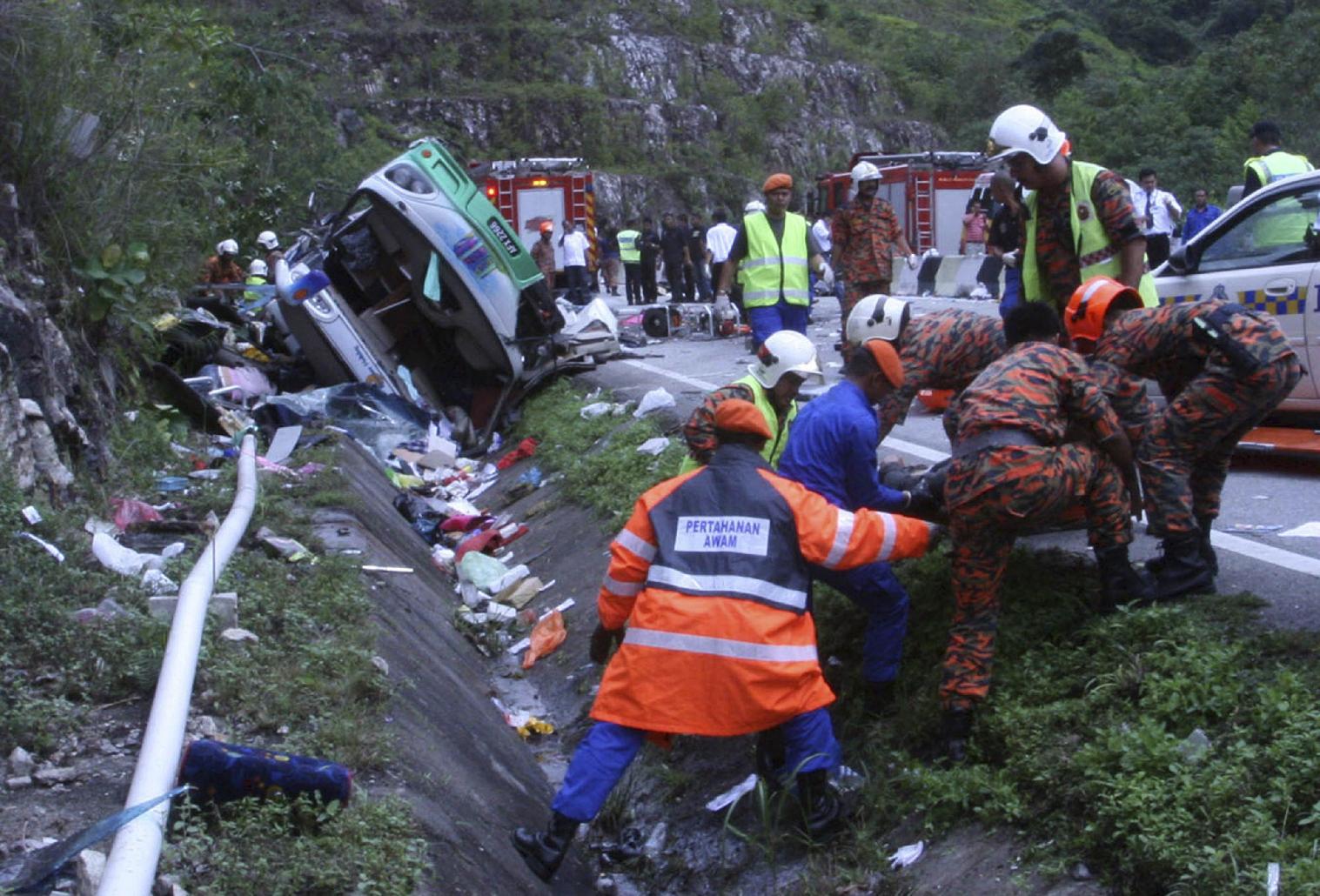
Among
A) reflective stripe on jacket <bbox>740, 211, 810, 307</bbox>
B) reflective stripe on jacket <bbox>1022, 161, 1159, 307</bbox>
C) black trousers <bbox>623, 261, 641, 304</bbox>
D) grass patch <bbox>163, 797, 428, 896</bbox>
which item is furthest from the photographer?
black trousers <bbox>623, 261, 641, 304</bbox>

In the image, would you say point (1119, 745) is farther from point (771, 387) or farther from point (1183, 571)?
point (771, 387)

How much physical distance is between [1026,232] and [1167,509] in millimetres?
1760

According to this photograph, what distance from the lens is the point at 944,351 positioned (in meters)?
6.15

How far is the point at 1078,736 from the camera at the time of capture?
15.1 ft

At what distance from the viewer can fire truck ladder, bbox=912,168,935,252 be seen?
89.6ft

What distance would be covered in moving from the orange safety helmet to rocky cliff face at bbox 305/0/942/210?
39601mm

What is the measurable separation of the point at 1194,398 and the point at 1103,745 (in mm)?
1417

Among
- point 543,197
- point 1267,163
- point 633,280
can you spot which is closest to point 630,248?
point 633,280

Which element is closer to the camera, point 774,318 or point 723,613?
point 723,613

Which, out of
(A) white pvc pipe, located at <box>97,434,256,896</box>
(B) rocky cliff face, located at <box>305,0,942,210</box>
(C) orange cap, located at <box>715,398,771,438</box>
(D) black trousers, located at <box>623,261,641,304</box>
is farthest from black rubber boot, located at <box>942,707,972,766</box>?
(B) rocky cliff face, located at <box>305,0,942,210</box>

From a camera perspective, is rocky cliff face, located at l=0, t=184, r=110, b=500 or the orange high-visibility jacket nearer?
the orange high-visibility jacket

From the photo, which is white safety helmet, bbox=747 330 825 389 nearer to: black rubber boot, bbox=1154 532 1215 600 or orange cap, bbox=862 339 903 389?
orange cap, bbox=862 339 903 389

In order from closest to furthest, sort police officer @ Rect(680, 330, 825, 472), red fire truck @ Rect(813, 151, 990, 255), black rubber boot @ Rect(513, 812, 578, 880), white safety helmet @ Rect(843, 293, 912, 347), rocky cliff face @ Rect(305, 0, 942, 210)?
black rubber boot @ Rect(513, 812, 578, 880) < police officer @ Rect(680, 330, 825, 472) < white safety helmet @ Rect(843, 293, 912, 347) < red fire truck @ Rect(813, 151, 990, 255) < rocky cliff face @ Rect(305, 0, 942, 210)

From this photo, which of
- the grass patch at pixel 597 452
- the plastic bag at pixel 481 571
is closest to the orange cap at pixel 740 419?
the grass patch at pixel 597 452
